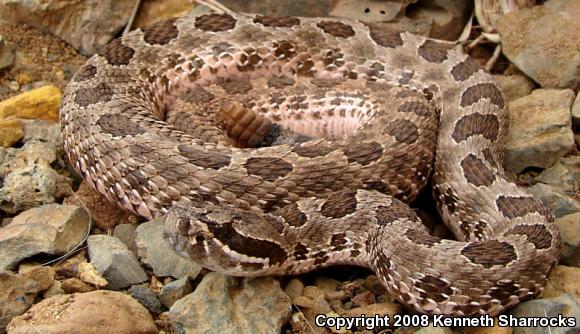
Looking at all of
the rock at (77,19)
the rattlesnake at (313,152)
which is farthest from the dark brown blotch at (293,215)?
the rock at (77,19)

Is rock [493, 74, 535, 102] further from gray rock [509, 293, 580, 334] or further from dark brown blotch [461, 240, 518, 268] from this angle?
gray rock [509, 293, 580, 334]

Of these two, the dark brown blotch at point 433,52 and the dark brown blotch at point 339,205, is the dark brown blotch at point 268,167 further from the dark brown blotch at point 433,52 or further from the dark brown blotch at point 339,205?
the dark brown blotch at point 433,52

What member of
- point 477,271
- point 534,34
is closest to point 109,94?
point 477,271

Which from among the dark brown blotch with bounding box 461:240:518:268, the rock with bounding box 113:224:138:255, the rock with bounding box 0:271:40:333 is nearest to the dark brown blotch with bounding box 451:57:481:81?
the dark brown blotch with bounding box 461:240:518:268

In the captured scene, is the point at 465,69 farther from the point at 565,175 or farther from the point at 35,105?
the point at 35,105

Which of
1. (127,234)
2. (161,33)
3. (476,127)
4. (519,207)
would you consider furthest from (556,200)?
(161,33)

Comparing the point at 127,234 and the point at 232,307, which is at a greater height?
the point at 232,307
